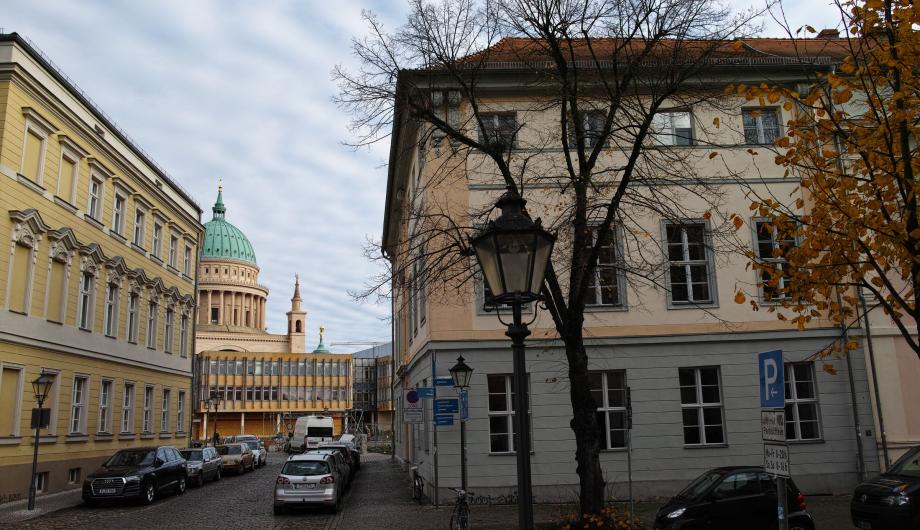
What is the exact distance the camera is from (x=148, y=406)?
1387 inches

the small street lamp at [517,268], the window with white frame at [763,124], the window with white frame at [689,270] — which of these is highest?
the window with white frame at [763,124]

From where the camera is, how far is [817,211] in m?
10.4

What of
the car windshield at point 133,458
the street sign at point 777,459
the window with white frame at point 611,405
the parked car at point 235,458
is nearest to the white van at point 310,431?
the parked car at point 235,458

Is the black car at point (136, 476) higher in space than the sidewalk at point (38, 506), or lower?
higher

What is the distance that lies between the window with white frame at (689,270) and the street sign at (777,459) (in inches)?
546

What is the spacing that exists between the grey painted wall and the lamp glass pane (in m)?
13.3

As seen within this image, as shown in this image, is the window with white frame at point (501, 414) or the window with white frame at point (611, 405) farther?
the window with white frame at point (611, 405)

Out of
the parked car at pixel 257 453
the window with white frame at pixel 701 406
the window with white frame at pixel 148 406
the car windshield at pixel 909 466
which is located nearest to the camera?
the car windshield at pixel 909 466

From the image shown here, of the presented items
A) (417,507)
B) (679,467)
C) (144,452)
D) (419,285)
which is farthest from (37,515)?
(679,467)

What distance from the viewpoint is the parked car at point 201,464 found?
95.3 feet

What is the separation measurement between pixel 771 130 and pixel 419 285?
12714 millimetres

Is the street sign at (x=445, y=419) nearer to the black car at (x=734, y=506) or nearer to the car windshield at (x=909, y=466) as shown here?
the black car at (x=734, y=506)

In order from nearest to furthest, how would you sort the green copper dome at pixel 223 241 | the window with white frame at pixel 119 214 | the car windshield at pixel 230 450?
the window with white frame at pixel 119 214 → the car windshield at pixel 230 450 → the green copper dome at pixel 223 241

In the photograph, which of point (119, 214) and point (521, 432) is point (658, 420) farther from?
point (119, 214)
